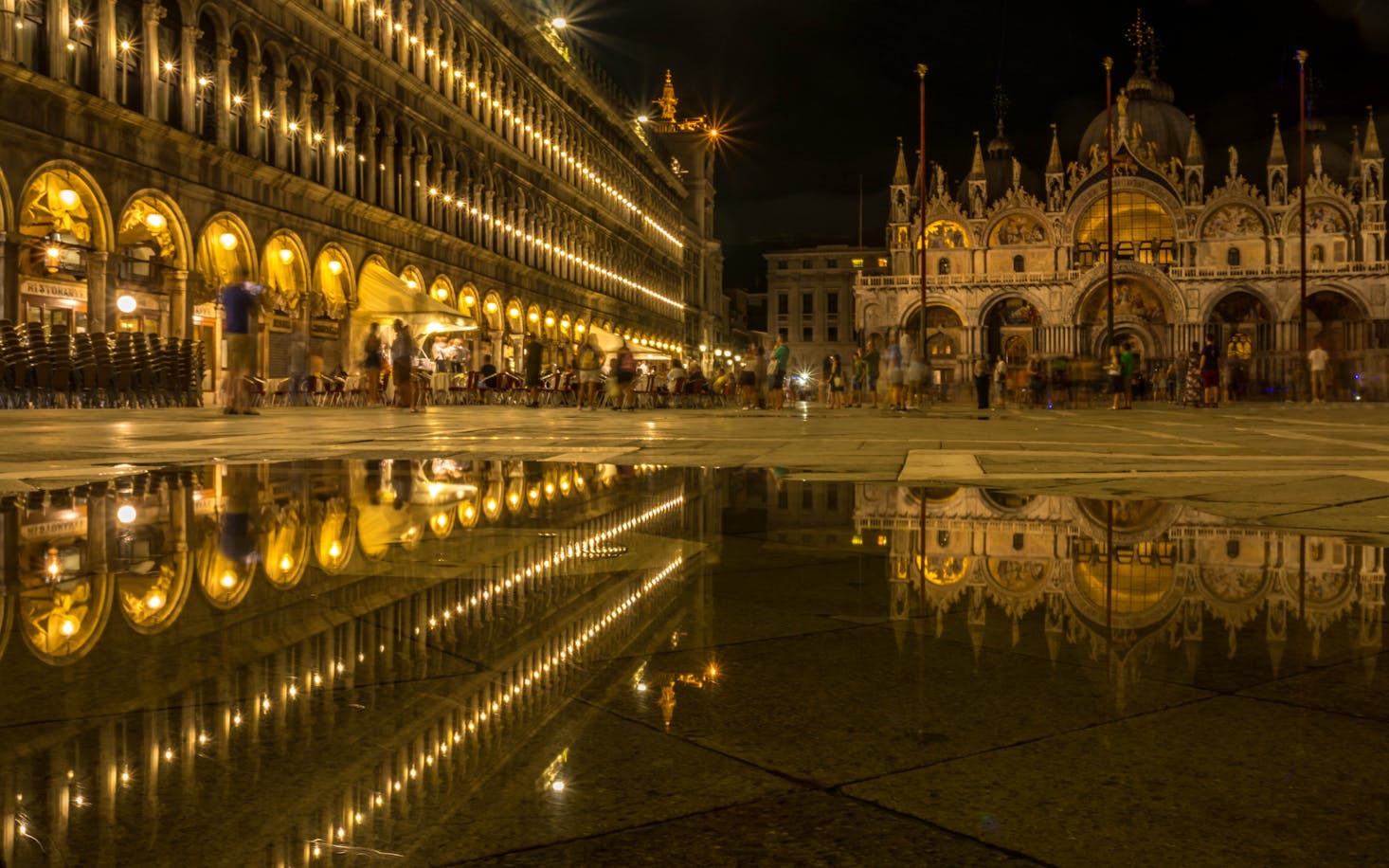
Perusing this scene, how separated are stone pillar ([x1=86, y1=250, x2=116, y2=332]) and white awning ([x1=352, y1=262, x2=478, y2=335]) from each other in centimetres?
874

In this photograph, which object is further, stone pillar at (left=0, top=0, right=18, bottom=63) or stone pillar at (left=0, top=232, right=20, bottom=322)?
stone pillar at (left=0, top=232, right=20, bottom=322)

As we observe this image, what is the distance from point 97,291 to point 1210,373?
2619 centimetres

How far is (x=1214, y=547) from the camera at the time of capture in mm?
3762

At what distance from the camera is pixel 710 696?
6.54ft

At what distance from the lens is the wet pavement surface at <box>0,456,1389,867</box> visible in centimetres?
140

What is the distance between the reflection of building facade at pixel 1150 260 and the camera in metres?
79.2

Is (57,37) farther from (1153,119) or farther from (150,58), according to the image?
(1153,119)

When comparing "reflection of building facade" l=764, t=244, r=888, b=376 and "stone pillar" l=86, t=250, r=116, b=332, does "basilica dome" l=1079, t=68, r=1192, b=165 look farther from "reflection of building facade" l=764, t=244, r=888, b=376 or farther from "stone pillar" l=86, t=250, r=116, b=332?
"stone pillar" l=86, t=250, r=116, b=332

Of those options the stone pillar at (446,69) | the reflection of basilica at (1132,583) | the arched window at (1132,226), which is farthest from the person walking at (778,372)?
the arched window at (1132,226)

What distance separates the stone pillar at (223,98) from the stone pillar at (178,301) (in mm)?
3441

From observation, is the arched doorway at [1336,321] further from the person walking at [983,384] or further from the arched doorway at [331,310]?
the arched doorway at [331,310]

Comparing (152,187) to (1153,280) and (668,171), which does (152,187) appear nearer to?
(668,171)

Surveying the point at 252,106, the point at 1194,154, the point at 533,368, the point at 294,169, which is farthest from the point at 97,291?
the point at 1194,154

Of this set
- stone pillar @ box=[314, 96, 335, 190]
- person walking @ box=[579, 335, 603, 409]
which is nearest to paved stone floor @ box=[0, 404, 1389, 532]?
person walking @ box=[579, 335, 603, 409]
